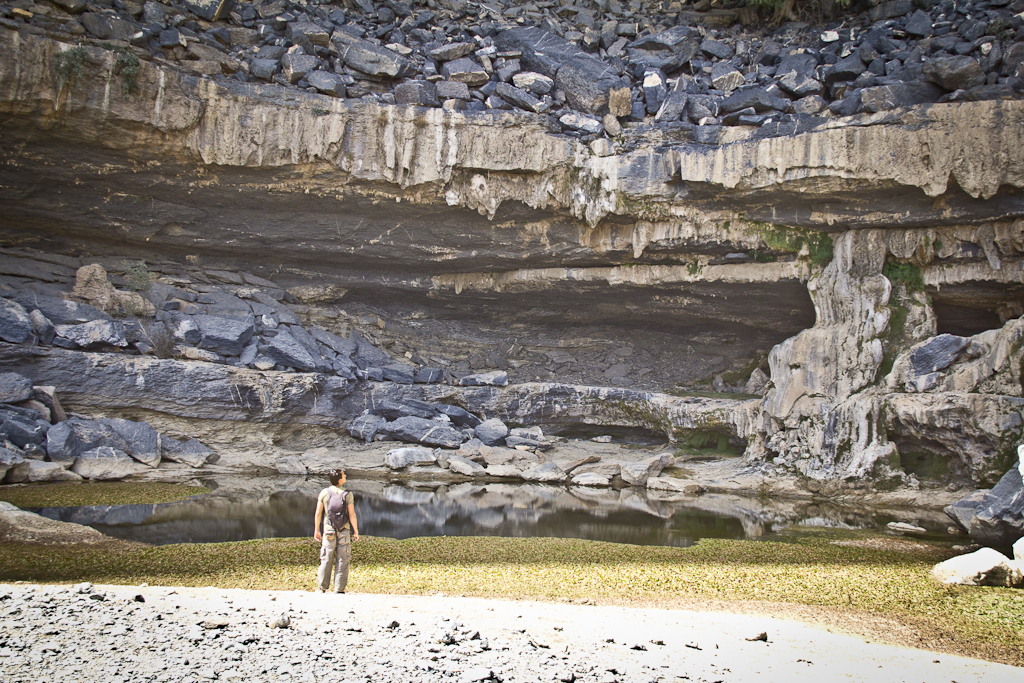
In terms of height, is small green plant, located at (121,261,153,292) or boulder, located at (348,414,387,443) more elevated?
small green plant, located at (121,261,153,292)

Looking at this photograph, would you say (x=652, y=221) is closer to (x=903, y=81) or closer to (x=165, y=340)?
(x=903, y=81)

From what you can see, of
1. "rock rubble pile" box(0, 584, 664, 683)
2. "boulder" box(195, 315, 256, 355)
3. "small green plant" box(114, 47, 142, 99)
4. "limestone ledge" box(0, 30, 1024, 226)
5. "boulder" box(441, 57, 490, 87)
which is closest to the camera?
"rock rubble pile" box(0, 584, 664, 683)

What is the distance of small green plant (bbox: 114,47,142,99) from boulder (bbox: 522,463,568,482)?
11.5 meters

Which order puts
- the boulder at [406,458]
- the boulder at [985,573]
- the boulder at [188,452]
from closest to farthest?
1. the boulder at [985,573]
2. the boulder at [188,452]
3. the boulder at [406,458]

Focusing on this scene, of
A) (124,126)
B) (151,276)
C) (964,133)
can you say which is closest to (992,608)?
(964,133)

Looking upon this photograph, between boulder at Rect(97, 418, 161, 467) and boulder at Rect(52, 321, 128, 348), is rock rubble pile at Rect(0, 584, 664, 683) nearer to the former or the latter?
boulder at Rect(97, 418, 161, 467)

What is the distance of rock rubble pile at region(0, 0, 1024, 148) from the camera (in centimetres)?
1280

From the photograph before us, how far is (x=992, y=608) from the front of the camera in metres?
6.06

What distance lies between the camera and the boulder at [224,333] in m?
14.8

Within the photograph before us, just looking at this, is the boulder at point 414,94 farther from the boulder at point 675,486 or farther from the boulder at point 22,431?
the boulder at point 675,486

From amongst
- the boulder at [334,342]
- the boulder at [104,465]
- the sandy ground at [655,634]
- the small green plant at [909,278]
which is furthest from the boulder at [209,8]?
the small green plant at [909,278]

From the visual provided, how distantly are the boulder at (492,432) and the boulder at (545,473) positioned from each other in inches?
64.1

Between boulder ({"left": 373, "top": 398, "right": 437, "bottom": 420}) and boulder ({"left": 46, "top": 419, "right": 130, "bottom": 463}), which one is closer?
boulder ({"left": 46, "top": 419, "right": 130, "bottom": 463})

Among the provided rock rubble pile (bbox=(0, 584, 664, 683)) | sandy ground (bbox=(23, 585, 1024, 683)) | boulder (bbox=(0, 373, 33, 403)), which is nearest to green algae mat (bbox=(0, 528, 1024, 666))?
sandy ground (bbox=(23, 585, 1024, 683))
